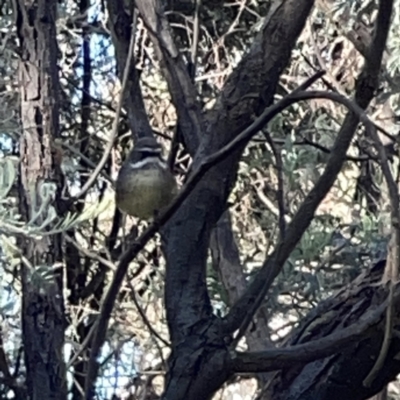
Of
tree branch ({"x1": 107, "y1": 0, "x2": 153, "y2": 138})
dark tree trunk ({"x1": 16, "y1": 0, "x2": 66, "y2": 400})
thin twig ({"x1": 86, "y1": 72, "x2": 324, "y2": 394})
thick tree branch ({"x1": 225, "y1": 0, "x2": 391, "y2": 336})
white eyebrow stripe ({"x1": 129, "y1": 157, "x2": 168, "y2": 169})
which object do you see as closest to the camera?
thin twig ({"x1": 86, "y1": 72, "x2": 324, "y2": 394})

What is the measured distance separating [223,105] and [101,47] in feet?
9.23

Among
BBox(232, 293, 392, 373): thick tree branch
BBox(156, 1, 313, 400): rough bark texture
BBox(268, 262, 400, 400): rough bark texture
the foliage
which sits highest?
the foliage

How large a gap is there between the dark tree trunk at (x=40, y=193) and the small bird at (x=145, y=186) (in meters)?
0.31

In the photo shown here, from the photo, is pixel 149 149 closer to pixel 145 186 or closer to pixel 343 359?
pixel 145 186

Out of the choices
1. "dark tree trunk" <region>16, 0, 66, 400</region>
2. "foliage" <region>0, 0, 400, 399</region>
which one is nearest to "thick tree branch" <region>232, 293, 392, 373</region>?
"dark tree trunk" <region>16, 0, 66, 400</region>

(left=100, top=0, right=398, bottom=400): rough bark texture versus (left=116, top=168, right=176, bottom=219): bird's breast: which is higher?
(left=116, top=168, right=176, bottom=219): bird's breast

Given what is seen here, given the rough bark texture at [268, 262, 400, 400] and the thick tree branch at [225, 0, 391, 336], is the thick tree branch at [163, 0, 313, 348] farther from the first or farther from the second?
the rough bark texture at [268, 262, 400, 400]

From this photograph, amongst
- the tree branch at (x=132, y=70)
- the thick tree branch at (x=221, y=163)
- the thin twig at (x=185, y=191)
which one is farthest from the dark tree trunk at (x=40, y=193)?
the thin twig at (x=185, y=191)

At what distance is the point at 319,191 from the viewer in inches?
84.7

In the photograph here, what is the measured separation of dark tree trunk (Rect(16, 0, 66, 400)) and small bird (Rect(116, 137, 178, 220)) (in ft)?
1.00

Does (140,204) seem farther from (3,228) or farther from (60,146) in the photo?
(3,228)

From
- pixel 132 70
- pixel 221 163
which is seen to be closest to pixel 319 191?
pixel 221 163

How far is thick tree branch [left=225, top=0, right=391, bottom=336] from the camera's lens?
212 centimetres

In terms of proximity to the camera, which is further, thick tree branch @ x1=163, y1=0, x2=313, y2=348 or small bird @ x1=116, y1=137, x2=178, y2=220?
small bird @ x1=116, y1=137, x2=178, y2=220
